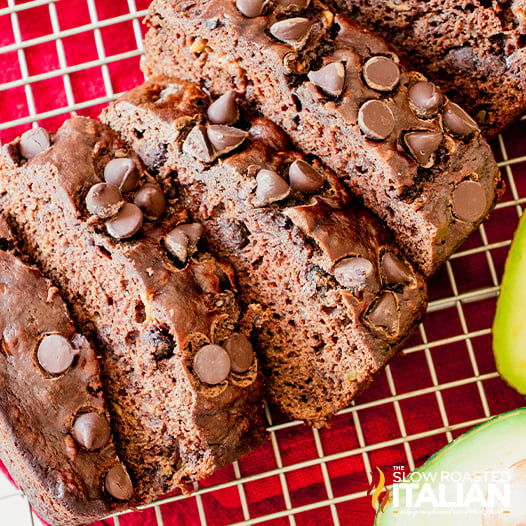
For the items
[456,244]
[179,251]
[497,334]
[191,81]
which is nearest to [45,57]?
[191,81]

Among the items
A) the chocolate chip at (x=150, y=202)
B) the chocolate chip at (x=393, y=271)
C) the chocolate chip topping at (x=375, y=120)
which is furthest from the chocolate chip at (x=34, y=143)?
the chocolate chip at (x=393, y=271)

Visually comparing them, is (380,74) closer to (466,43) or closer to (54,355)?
(466,43)

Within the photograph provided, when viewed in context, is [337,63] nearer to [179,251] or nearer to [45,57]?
[179,251]

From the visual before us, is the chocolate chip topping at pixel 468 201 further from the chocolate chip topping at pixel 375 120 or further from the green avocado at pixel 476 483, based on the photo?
the green avocado at pixel 476 483

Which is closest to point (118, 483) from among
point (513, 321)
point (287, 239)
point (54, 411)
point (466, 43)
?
point (54, 411)

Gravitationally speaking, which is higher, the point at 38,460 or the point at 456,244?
the point at 456,244

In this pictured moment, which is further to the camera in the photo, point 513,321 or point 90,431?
point 513,321

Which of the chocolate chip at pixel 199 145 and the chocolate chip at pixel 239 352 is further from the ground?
the chocolate chip at pixel 199 145
